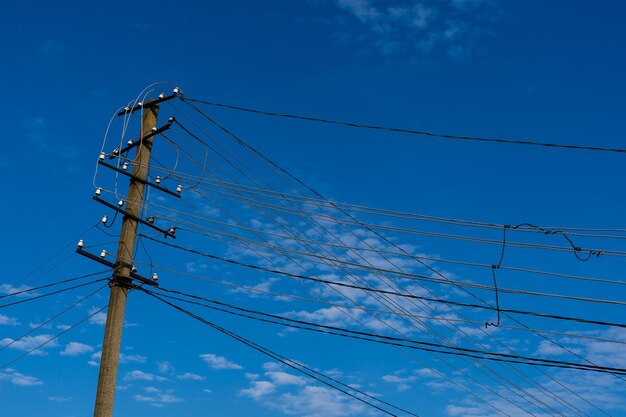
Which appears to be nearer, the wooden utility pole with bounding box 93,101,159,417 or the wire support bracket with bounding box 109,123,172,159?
→ the wooden utility pole with bounding box 93,101,159,417

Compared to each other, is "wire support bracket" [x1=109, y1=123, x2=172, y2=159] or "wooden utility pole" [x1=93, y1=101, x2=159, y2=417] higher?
"wire support bracket" [x1=109, y1=123, x2=172, y2=159]

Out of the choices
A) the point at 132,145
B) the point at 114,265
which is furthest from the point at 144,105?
the point at 114,265

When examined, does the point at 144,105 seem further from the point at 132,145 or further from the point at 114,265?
the point at 114,265

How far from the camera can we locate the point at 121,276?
48.0ft

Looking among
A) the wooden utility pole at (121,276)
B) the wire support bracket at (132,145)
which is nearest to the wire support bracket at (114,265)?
the wooden utility pole at (121,276)

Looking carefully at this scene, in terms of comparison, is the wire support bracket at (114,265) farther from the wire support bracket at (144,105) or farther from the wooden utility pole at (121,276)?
the wire support bracket at (144,105)

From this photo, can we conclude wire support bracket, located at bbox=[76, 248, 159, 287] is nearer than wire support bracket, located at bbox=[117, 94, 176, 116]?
Yes

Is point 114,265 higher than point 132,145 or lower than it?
lower

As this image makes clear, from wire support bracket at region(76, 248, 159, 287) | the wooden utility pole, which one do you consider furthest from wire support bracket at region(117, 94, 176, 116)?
wire support bracket at region(76, 248, 159, 287)

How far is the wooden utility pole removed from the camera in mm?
13578

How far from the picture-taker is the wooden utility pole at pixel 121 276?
13.6 metres

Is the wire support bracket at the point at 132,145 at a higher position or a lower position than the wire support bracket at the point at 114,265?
higher

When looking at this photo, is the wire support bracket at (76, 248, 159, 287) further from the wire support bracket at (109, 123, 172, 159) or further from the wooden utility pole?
the wire support bracket at (109, 123, 172, 159)

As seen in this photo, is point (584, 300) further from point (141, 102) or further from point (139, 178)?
point (141, 102)
